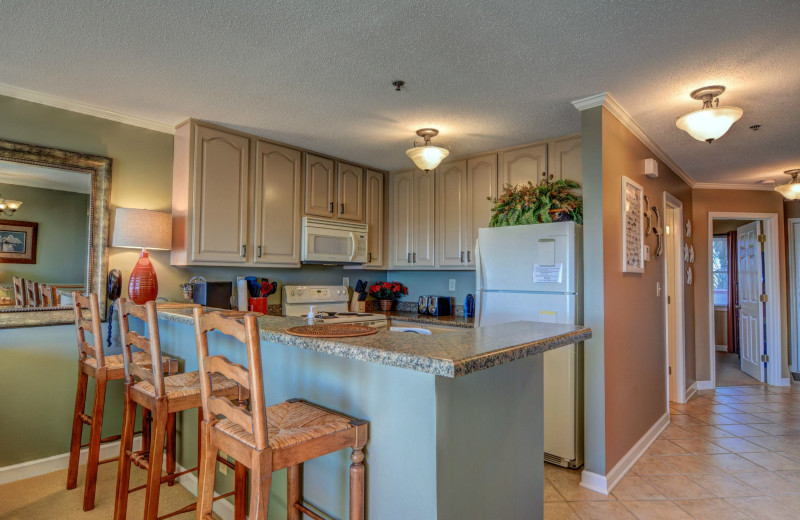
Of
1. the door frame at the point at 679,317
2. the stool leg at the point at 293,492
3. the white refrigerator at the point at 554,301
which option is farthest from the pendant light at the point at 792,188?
the stool leg at the point at 293,492

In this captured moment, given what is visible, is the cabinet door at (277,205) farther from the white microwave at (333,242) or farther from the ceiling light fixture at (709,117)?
the ceiling light fixture at (709,117)

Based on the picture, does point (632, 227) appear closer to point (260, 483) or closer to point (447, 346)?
point (447, 346)

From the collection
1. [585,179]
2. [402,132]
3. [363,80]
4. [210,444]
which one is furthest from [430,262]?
[210,444]

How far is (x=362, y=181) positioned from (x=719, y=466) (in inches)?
136

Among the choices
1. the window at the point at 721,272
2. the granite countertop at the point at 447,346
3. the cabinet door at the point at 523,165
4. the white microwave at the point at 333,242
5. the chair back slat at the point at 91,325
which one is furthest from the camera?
the window at the point at 721,272

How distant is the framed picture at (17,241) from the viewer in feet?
8.12

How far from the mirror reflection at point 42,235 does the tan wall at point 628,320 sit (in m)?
3.19

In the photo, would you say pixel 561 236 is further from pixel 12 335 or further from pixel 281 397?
pixel 12 335

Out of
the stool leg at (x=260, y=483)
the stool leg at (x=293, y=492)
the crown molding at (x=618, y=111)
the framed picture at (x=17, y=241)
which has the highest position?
the crown molding at (x=618, y=111)

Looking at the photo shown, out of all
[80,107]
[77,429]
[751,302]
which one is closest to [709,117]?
[80,107]

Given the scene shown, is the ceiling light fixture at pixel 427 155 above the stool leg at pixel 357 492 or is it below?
above

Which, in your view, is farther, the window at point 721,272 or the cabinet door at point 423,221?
the window at point 721,272

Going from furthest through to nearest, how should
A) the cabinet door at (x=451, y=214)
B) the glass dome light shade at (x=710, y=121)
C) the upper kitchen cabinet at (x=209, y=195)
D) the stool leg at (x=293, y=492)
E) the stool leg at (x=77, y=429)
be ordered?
the cabinet door at (x=451, y=214), the upper kitchen cabinet at (x=209, y=195), the stool leg at (x=77, y=429), the glass dome light shade at (x=710, y=121), the stool leg at (x=293, y=492)

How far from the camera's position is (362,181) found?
13.6ft
